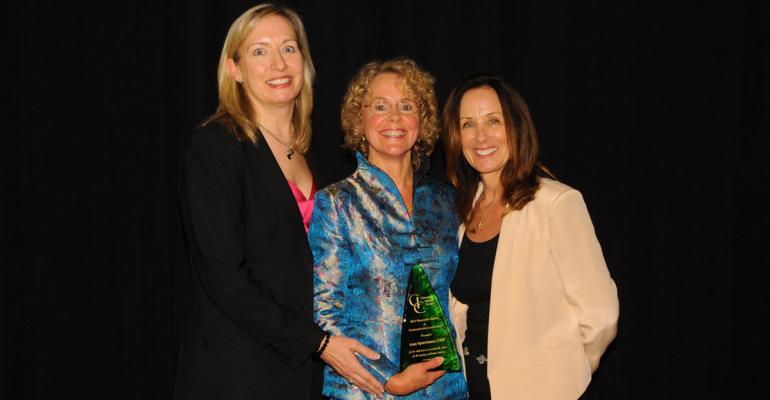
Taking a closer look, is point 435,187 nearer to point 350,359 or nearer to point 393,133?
point 393,133

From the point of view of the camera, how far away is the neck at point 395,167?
2.05m

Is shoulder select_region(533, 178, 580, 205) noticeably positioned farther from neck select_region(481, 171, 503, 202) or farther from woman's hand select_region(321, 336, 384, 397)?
woman's hand select_region(321, 336, 384, 397)

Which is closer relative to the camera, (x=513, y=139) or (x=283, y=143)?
(x=513, y=139)

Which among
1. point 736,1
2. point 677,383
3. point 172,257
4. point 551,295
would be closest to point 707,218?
point 677,383

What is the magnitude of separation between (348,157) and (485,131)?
85 cm

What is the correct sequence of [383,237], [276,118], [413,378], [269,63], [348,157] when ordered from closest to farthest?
[413,378]
[383,237]
[269,63]
[276,118]
[348,157]

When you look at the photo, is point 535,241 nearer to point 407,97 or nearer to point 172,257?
point 407,97

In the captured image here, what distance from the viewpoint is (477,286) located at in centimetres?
199

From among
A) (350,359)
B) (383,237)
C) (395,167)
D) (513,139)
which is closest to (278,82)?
(395,167)

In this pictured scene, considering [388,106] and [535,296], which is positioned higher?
[388,106]

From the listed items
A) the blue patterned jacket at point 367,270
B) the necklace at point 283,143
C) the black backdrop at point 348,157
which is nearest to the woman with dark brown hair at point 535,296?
the blue patterned jacket at point 367,270

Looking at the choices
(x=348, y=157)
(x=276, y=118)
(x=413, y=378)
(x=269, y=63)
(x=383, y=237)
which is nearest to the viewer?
(x=413, y=378)

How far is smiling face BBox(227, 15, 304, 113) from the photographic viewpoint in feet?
6.56

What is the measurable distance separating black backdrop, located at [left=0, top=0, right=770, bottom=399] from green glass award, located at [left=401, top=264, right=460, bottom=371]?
1.04 meters
